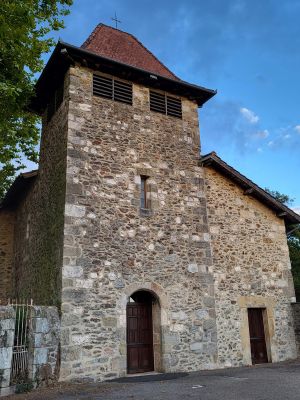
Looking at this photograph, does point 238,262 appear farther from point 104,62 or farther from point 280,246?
point 104,62

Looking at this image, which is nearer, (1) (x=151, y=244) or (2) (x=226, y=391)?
(2) (x=226, y=391)

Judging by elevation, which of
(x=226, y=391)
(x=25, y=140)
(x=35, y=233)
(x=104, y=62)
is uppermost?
(x=104, y=62)

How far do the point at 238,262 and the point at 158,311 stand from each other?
10.1 ft

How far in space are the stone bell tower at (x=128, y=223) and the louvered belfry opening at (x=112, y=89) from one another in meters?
0.03

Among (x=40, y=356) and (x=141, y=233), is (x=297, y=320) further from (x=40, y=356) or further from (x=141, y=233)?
(x=40, y=356)

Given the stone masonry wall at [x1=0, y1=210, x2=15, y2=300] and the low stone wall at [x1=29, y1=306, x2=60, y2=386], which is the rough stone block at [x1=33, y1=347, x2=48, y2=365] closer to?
the low stone wall at [x1=29, y1=306, x2=60, y2=386]

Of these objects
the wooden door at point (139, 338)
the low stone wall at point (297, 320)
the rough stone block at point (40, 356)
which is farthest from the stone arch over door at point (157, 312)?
the low stone wall at point (297, 320)

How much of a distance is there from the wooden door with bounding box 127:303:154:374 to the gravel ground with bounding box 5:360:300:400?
0.62 m

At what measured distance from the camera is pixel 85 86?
10141 millimetres

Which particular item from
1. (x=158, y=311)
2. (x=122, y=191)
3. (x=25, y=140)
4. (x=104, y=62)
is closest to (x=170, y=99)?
(x=104, y=62)

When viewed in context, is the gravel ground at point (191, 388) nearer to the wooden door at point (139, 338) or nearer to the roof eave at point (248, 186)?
the wooden door at point (139, 338)

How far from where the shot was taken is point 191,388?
22.8 feet

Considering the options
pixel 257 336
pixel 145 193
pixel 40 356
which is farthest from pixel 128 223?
pixel 257 336

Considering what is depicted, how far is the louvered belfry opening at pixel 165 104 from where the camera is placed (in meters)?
11.2
